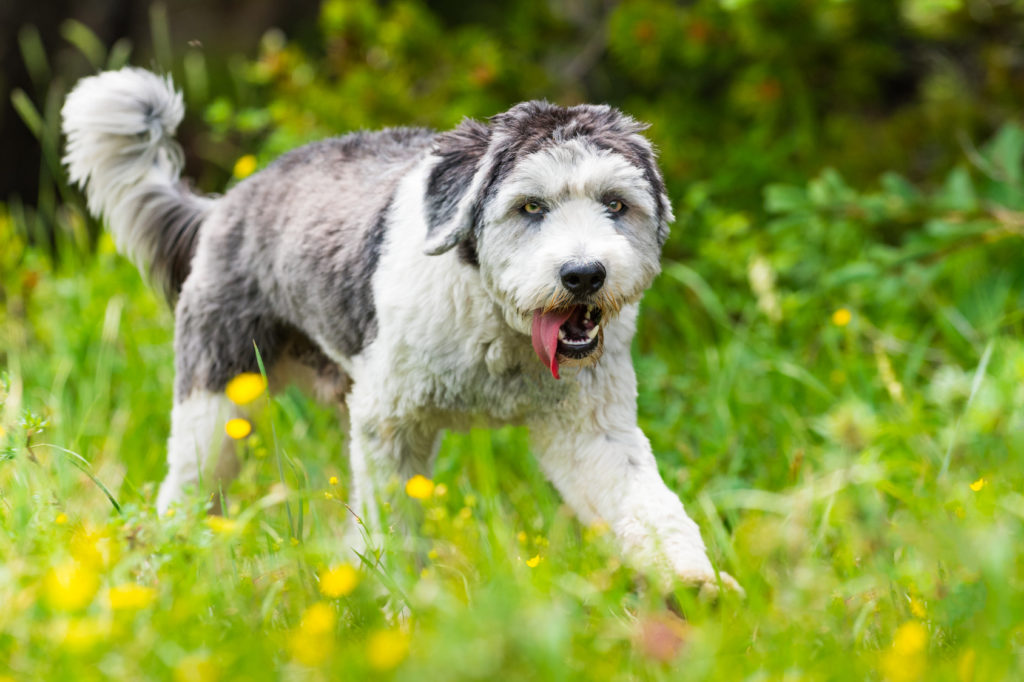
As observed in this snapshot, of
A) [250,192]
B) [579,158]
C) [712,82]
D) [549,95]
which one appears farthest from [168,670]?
[712,82]

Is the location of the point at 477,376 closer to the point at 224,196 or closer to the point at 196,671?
the point at 196,671

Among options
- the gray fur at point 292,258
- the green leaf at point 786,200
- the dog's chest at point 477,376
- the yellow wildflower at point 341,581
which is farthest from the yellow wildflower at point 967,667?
the green leaf at point 786,200

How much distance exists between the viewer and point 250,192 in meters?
3.94

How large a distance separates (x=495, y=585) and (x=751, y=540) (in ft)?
2.76

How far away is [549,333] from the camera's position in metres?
2.89

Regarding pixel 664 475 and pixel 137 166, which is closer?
pixel 664 475

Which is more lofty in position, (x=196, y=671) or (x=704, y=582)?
(x=196, y=671)

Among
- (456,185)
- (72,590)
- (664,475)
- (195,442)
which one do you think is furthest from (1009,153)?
(72,590)

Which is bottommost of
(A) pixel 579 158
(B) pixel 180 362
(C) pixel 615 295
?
(B) pixel 180 362

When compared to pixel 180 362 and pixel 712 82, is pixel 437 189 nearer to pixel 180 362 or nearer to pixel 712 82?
pixel 180 362

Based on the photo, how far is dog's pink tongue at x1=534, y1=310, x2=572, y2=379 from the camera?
2887 mm

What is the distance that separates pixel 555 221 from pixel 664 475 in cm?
138

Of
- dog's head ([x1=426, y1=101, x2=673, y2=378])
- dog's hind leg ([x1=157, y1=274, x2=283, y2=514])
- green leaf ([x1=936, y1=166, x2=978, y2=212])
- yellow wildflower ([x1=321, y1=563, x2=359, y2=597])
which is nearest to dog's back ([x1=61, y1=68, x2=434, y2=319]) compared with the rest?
dog's hind leg ([x1=157, y1=274, x2=283, y2=514])

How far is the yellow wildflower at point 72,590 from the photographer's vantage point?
187cm
